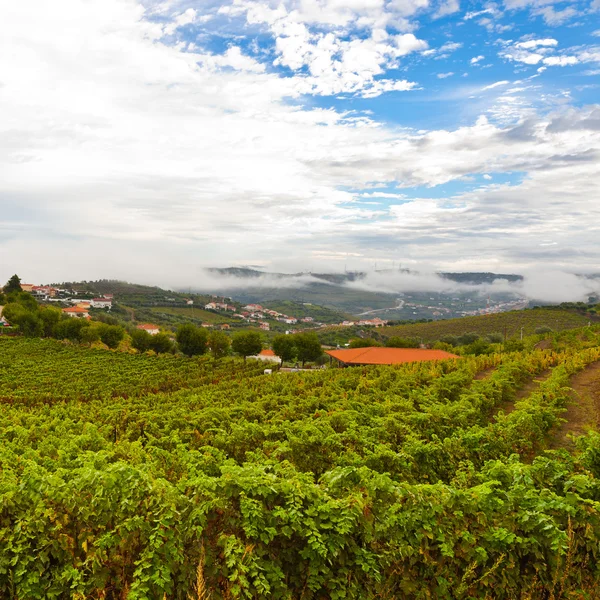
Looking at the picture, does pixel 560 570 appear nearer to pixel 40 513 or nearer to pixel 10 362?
pixel 40 513

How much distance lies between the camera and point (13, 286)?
106312 millimetres

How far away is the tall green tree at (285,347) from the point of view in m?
58.9

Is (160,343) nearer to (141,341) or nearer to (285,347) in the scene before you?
(141,341)

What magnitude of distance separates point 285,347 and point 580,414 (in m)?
47.1

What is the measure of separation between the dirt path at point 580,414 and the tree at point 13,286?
118 meters

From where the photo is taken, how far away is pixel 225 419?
518 inches

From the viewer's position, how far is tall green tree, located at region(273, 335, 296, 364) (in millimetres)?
58938

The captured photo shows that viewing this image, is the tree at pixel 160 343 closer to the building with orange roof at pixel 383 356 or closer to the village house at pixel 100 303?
the building with orange roof at pixel 383 356

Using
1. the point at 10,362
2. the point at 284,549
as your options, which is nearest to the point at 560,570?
the point at 284,549

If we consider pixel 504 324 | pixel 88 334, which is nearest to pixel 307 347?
pixel 88 334

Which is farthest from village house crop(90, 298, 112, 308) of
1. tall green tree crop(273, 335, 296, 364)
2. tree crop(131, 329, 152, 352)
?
tall green tree crop(273, 335, 296, 364)

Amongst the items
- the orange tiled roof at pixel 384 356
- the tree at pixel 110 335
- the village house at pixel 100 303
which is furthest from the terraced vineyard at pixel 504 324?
the village house at pixel 100 303

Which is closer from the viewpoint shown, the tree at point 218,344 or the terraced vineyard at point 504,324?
the tree at point 218,344

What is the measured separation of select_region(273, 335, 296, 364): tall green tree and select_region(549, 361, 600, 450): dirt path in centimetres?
4166
